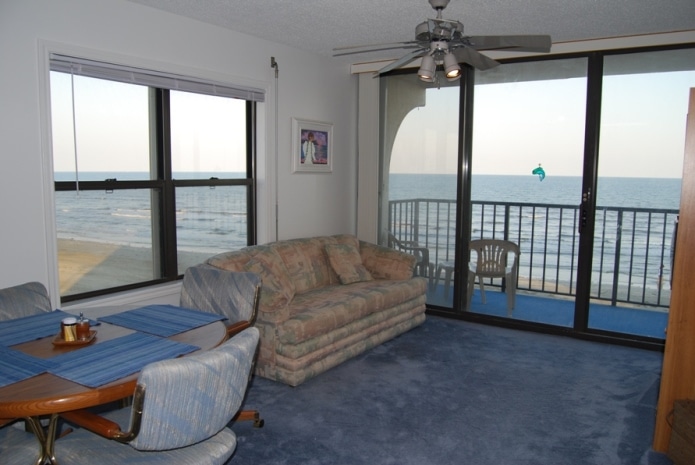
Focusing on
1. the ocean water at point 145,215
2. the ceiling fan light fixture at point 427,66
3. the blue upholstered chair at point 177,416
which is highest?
the ceiling fan light fixture at point 427,66

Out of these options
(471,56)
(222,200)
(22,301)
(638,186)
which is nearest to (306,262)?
(222,200)

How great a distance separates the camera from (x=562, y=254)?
4.97m

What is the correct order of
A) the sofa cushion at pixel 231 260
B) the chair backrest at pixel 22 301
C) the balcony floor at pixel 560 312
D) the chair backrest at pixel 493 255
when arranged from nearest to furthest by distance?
the chair backrest at pixel 22 301
the sofa cushion at pixel 231 260
the balcony floor at pixel 560 312
the chair backrest at pixel 493 255

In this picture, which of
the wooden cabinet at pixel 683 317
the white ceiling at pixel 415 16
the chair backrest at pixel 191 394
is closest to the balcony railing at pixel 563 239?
the white ceiling at pixel 415 16

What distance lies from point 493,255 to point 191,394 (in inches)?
154

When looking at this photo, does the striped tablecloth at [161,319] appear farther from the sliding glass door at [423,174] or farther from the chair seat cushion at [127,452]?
the sliding glass door at [423,174]

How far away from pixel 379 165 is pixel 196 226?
2069mm

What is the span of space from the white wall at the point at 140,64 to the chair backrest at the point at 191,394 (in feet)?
5.99

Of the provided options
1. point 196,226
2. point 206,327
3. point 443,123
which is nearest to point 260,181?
point 196,226

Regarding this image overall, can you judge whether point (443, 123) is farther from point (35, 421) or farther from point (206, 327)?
point (35, 421)

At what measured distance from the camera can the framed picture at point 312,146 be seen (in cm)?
487

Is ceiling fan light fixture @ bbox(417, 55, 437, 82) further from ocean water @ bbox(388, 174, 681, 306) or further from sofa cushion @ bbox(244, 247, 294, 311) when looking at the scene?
ocean water @ bbox(388, 174, 681, 306)

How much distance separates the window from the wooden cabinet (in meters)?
3.10

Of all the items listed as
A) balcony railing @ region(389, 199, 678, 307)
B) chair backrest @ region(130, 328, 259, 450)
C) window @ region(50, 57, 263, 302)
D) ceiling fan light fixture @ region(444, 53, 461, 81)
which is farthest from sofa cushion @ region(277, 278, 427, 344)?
ceiling fan light fixture @ region(444, 53, 461, 81)
